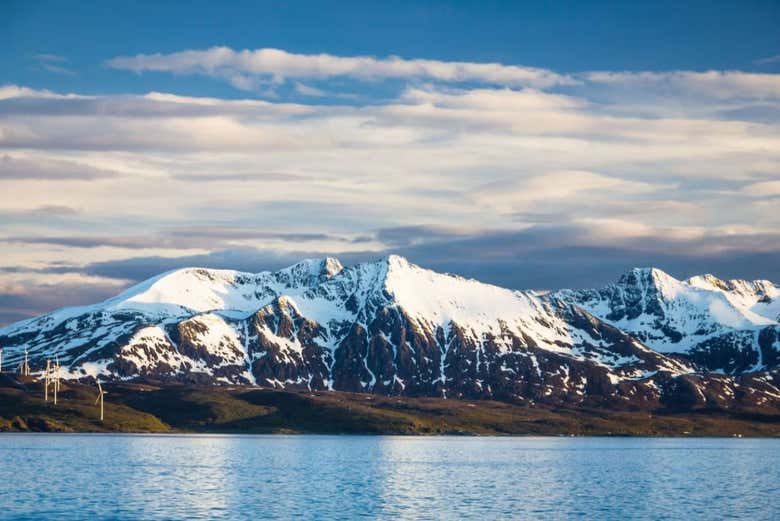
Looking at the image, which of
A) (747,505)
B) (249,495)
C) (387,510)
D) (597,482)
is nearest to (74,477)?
(249,495)

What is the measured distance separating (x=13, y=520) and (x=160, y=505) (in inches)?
881

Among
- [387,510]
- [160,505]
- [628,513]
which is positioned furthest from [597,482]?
[160,505]

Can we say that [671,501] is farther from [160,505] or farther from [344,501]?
[160,505]

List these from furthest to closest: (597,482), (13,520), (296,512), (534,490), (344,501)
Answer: (597,482) < (534,490) < (344,501) < (296,512) < (13,520)

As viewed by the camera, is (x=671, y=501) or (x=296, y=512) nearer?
(x=296, y=512)

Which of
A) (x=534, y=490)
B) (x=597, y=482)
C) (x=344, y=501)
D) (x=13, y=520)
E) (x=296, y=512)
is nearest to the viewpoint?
(x=13, y=520)

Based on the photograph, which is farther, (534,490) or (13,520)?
(534,490)

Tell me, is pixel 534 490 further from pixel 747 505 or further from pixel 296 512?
pixel 296 512

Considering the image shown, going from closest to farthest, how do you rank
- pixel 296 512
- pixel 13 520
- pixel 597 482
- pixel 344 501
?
pixel 13 520
pixel 296 512
pixel 344 501
pixel 597 482

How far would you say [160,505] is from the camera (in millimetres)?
138500

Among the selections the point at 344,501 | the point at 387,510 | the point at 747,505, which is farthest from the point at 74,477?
the point at 747,505

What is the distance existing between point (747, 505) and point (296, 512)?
2489 inches

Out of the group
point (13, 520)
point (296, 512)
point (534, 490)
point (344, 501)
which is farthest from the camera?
point (534, 490)

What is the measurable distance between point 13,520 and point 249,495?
141 ft
